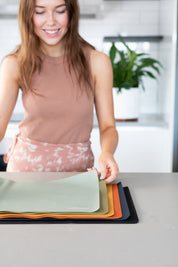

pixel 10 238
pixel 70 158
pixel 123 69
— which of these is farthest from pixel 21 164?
pixel 123 69

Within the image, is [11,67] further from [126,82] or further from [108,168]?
[126,82]

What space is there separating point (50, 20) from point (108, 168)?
2.06 ft

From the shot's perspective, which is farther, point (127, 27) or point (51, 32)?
point (127, 27)

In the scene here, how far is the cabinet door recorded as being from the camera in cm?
249

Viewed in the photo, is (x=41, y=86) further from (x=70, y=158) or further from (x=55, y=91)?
(x=70, y=158)

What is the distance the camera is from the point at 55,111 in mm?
1415

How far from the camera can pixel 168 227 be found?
703mm

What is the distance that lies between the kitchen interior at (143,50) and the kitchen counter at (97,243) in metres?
1.71

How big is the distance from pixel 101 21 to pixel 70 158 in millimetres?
1954

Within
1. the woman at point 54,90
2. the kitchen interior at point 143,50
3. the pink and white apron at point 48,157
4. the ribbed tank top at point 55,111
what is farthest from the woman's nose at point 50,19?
the kitchen interior at point 143,50

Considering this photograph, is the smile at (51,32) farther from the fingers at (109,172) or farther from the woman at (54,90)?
the fingers at (109,172)

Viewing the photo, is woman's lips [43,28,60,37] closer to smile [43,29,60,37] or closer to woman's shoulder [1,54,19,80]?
smile [43,29,60,37]

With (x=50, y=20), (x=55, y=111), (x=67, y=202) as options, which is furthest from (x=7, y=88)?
(x=67, y=202)

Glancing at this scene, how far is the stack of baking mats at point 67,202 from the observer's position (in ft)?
2.40
